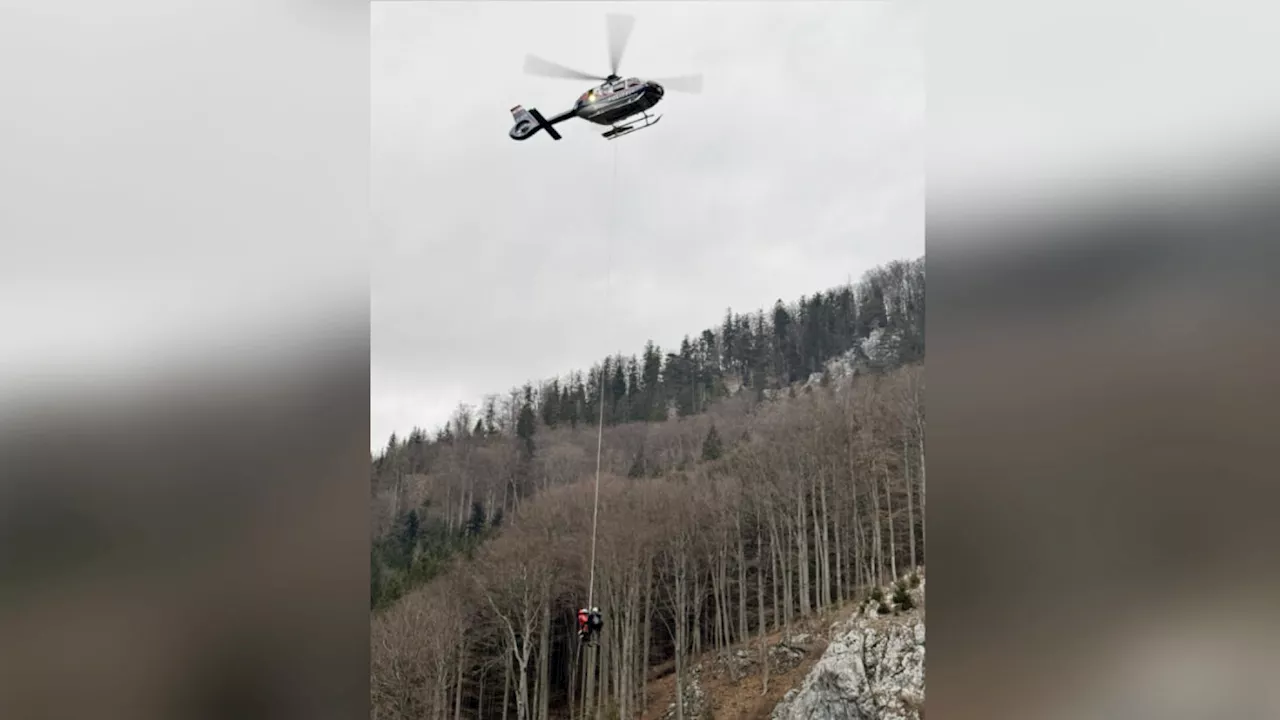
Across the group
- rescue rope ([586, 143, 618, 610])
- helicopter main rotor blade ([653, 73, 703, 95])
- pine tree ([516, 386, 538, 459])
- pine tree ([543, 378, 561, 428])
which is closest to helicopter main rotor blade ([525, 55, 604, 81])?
helicopter main rotor blade ([653, 73, 703, 95])

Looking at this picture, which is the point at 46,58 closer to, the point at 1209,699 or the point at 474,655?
the point at 1209,699

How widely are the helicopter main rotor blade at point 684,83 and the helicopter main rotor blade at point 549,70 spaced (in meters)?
0.58

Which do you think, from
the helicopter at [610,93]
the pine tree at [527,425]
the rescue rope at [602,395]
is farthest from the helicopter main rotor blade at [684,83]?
the pine tree at [527,425]

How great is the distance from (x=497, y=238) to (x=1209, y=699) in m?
5.66

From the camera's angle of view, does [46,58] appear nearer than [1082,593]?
No

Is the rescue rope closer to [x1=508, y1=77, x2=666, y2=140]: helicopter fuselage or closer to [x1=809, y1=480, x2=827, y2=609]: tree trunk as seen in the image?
[x1=508, y1=77, x2=666, y2=140]: helicopter fuselage

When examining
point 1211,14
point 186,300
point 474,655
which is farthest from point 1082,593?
point 474,655

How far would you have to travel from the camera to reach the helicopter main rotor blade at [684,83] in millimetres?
6085

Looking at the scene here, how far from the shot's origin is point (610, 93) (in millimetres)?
5859

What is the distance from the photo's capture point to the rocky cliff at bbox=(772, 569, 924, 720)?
19.2ft

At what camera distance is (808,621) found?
6.76 meters

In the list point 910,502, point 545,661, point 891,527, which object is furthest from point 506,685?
point 910,502

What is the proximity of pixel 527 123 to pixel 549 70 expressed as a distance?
0.47 m

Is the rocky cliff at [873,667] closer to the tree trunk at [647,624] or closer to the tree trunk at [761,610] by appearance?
the tree trunk at [761,610]
